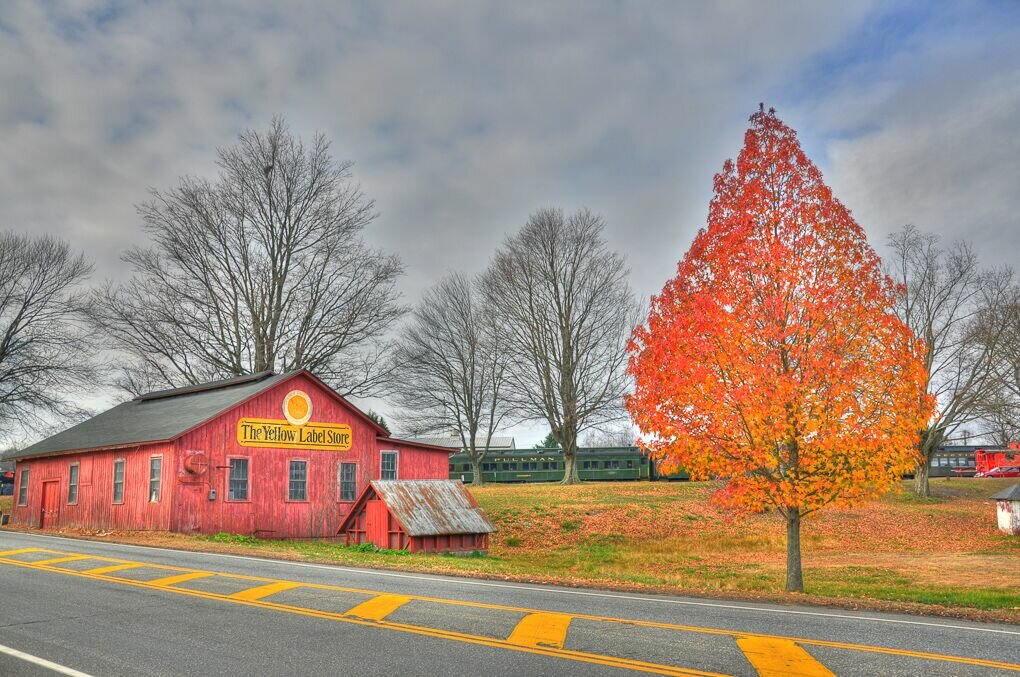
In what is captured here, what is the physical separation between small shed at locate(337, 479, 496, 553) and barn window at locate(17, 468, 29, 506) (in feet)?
56.9

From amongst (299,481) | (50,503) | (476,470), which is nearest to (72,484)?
(50,503)

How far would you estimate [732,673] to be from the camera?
7.42 meters

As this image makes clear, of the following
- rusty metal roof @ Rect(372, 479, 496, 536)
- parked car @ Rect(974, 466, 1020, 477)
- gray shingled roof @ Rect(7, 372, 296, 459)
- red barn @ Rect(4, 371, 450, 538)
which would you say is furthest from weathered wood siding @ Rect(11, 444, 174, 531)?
parked car @ Rect(974, 466, 1020, 477)

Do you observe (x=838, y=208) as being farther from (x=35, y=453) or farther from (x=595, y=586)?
(x=35, y=453)

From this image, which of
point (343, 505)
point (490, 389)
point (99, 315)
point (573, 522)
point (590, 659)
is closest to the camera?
point (590, 659)

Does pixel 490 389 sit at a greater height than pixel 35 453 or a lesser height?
greater

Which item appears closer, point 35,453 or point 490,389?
point 35,453

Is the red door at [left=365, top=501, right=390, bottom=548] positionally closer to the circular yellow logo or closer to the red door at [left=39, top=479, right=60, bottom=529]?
the circular yellow logo

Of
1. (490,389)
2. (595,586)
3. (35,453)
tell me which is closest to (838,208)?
(595,586)

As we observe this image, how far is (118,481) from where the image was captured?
95.6 feet

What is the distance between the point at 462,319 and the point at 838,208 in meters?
37.6

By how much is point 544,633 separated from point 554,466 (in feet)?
151

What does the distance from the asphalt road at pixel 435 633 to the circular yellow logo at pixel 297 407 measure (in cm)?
1594

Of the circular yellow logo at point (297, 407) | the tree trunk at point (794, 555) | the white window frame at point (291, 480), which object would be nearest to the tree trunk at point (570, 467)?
the white window frame at point (291, 480)
